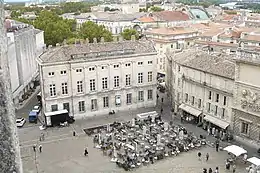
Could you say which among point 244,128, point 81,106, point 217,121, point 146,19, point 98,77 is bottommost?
point 217,121

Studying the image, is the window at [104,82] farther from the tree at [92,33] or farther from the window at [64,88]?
the tree at [92,33]

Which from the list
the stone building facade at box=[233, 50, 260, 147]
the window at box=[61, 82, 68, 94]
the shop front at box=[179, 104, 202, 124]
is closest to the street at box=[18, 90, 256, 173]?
the shop front at box=[179, 104, 202, 124]

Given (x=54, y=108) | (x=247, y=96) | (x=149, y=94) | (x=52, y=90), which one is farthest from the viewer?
(x=149, y=94)

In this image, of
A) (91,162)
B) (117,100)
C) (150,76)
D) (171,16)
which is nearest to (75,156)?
(91,162)

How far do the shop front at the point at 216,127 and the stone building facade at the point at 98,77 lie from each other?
11403 millimetres

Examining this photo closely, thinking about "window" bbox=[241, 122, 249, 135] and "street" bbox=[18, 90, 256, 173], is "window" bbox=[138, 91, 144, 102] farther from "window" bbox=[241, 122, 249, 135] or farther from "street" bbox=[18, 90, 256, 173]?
"window" bbox=[241, 122, 249, 135]

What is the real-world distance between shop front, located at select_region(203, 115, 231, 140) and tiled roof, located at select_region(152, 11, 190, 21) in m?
73.3

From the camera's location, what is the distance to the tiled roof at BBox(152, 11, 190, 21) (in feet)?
369

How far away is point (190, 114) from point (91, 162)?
16.9 meters

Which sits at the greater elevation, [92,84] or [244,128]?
[92,84]

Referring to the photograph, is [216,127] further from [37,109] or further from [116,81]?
[37,109]

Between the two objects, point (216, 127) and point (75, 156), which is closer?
point (75, 156)

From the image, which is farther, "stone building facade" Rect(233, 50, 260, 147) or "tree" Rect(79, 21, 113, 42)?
"tree" Rect(79, 21, 113, 42)

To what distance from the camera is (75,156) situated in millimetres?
36281
